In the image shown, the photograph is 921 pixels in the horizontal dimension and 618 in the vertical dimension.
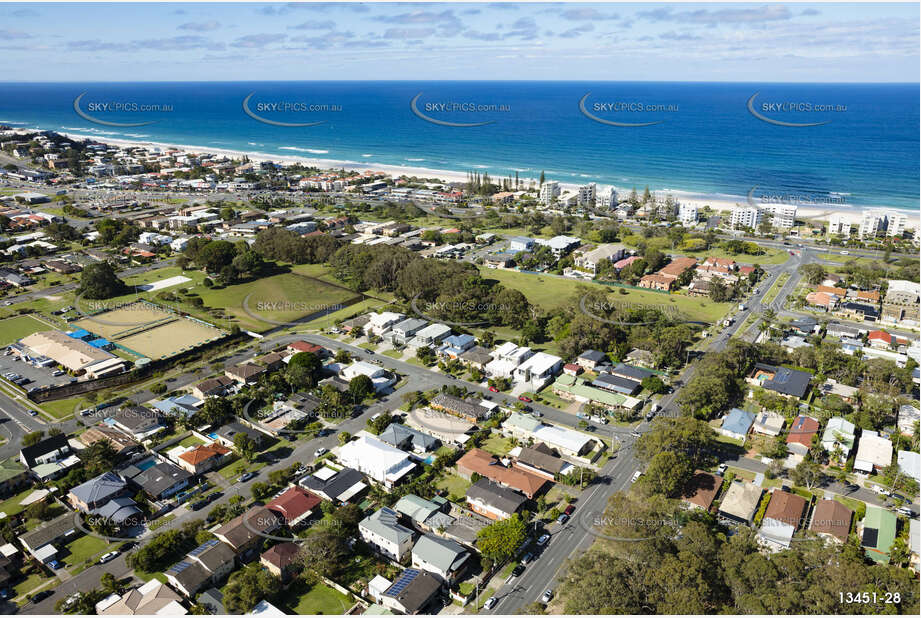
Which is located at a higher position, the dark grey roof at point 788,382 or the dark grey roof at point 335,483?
the dark grey roof at point 788,382

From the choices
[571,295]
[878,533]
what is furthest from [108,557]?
[571,295]

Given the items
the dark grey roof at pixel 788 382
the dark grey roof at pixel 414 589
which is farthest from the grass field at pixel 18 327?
the dark grey roof at pixel 788 382

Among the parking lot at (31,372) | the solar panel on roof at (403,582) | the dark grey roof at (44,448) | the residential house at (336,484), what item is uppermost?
the parking lot at (31,372)

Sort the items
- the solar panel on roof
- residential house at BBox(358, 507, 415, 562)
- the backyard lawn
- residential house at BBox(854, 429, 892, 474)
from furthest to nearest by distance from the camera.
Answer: residential house at BBox(854, 429, 892, 474), residential house at BBox(358, 507, 415, 562), the backyard lawn, the solar panel on roof

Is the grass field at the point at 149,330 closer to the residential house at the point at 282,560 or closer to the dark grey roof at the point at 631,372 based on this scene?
the residential house at the point at 282,560

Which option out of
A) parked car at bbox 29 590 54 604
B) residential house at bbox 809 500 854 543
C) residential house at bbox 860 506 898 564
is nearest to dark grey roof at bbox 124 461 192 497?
parked car at bbox 29 590 54 604

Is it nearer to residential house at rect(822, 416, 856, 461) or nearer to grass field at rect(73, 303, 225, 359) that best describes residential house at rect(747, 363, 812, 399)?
residential house at rect(822, 416, 856, 461)
